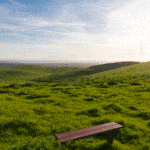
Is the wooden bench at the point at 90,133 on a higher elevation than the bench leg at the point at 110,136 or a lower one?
higher

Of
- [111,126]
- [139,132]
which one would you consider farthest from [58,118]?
[139,132]

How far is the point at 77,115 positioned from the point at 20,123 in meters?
3.35

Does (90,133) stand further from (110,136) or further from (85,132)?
(110,136)

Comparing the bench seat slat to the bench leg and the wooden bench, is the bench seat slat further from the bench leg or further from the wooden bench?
the bench leg

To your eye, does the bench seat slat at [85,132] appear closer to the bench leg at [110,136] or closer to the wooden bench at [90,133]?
the wooden bench at [90,133]

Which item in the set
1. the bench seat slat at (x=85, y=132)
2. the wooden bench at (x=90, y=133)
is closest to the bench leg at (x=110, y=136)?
the wooden bench at (x=90, y=133)

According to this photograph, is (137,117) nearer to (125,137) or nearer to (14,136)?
(125,137)

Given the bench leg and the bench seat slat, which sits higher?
the bench seat slat

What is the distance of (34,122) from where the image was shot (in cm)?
736

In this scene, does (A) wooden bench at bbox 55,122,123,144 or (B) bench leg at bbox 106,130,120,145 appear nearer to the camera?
(A) wooden bench at bbox 55,122,123,144

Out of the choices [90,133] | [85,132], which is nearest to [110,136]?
[90,133]

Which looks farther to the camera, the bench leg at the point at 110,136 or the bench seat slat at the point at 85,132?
the bench leg at the point at 110,136

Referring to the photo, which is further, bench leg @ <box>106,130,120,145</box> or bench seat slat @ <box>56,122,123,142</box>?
bench leg @ <box>106,130,120,145</box>

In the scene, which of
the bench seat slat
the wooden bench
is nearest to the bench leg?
the wooden bench
